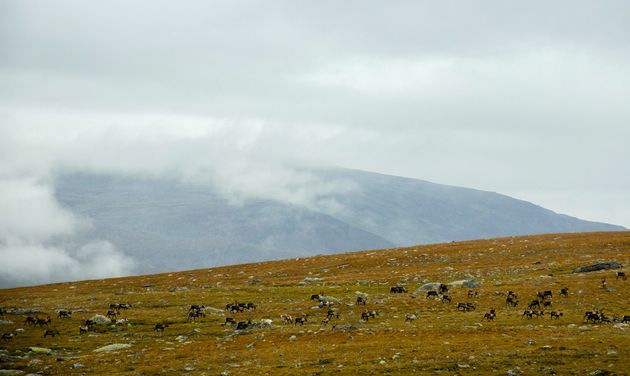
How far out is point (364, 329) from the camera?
4353 centimetres

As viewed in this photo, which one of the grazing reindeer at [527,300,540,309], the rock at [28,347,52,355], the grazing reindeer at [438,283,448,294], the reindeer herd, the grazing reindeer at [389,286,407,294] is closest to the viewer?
the rock at [28,347,52,355]

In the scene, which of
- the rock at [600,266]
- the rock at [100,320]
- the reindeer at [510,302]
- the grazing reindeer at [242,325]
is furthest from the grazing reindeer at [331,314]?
the rock at [600,266]

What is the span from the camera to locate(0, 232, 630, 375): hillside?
109ft

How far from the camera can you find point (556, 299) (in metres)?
49.3

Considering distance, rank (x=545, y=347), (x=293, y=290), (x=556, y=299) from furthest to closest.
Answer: (x=293, y=290), (x=556, y=299), (x=545, y=347)

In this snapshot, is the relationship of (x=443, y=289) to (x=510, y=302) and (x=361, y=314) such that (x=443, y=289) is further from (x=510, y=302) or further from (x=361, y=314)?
(x=361, y=314)

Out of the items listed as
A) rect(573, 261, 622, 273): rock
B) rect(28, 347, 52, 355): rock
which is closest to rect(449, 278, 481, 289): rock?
rect(573, 261, 622, 273): rock

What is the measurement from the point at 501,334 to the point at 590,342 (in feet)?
18.2

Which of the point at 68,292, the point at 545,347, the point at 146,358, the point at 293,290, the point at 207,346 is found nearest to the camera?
the point at 545,347

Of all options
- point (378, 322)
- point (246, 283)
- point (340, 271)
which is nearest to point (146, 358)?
point (378, 322)

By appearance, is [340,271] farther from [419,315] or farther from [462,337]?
[462,337]

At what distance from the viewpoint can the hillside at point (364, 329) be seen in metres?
33.2

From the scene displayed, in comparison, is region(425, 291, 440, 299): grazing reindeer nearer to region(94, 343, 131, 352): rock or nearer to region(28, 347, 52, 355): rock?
region(94, 343, 131, 352): rock

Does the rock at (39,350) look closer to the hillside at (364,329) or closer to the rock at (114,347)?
the hillside at (364,329)
